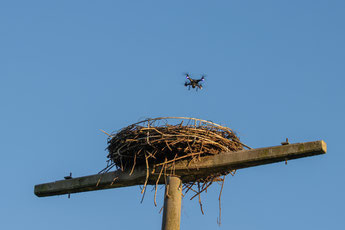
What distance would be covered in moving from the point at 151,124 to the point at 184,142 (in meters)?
0.62

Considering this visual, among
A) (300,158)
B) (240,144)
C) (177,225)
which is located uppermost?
(240,144)

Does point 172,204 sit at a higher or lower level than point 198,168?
lower

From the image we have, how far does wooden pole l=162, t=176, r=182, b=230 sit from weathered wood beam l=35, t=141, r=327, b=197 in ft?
0.48

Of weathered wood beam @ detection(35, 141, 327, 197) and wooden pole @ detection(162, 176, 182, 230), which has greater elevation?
weathered wood beam @ detection(35, 141, 327, 197)

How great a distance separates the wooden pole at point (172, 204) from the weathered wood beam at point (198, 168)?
0.14 m

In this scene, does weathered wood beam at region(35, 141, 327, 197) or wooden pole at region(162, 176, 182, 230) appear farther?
wooden pole at region(162, 176, 182, 230)

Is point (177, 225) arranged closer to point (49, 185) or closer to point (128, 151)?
point (128, 151)

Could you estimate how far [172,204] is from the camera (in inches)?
305

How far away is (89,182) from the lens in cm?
862

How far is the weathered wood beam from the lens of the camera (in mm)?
7324

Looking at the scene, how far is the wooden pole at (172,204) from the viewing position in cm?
758

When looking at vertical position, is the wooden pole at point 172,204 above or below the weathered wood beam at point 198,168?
below

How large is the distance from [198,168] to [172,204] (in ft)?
1.70

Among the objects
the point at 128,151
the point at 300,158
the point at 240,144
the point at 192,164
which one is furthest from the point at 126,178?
the point at 300,158
